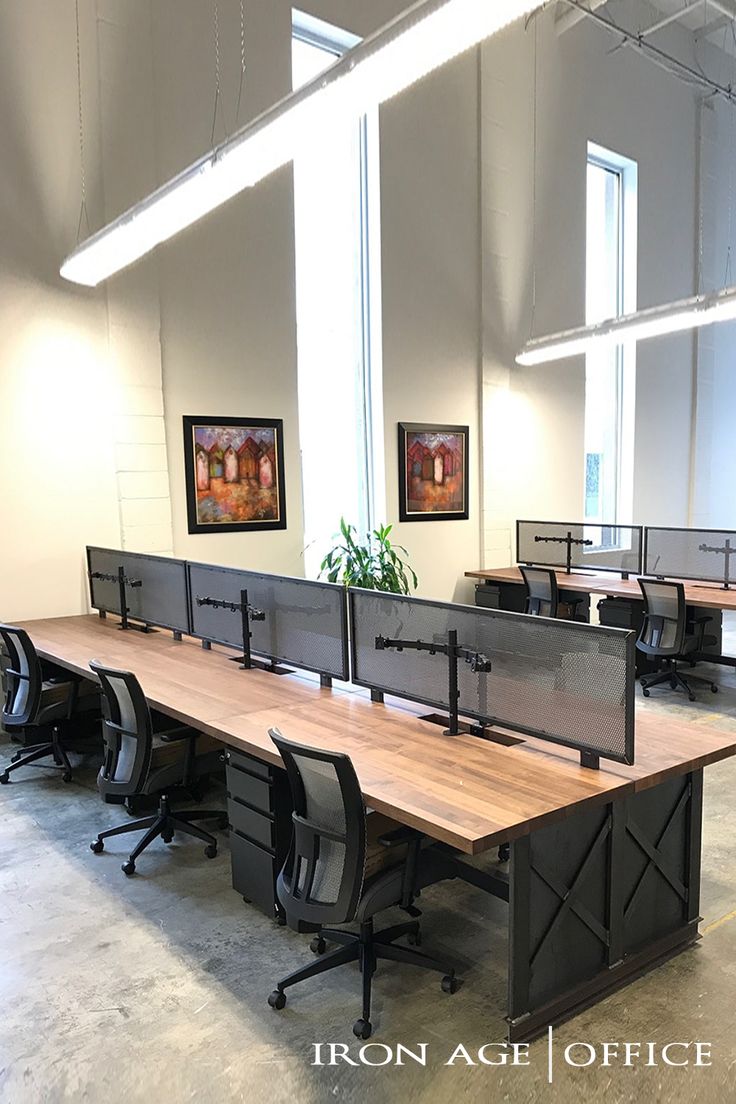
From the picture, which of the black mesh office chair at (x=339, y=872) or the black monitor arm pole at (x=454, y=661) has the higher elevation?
the black monitor arm pole at (x=454, y=661)

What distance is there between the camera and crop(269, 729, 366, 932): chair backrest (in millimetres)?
2146

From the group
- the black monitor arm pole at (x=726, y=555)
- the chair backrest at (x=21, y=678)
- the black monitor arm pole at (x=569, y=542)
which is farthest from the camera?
the black monitor arm pole at (x=569, y=542)

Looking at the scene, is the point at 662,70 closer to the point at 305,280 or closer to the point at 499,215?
the point at 499,215

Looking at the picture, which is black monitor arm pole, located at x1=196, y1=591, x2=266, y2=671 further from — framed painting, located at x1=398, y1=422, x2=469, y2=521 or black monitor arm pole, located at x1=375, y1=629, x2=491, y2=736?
framed painting, located at x1=398, y1=422, x2=469, y2=521

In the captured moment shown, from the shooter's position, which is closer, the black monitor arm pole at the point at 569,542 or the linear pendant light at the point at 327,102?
the linear pendant light at the point at 327,102

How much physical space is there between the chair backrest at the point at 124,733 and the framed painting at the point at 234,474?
268 cm

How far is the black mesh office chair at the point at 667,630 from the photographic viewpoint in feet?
18.2

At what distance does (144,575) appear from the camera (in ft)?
16.0

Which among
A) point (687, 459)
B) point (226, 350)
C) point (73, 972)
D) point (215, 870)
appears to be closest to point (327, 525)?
point (226, 350)

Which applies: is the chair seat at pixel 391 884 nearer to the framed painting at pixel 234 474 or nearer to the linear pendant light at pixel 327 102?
the linear pendant light at pixel 327 102

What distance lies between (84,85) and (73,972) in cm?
526

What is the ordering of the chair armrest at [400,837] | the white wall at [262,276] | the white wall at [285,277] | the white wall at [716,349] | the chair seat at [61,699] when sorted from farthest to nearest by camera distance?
the white wall at [716,349] < the white wall at [285,277] < the white wall at [262,276] < the chair seat at [61,699] < the chair armrest at [400,837]

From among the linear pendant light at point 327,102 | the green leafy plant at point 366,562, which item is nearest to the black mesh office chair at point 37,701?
the linear pendant light at point 327,102

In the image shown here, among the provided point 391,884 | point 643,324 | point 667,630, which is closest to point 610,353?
point 643,324
